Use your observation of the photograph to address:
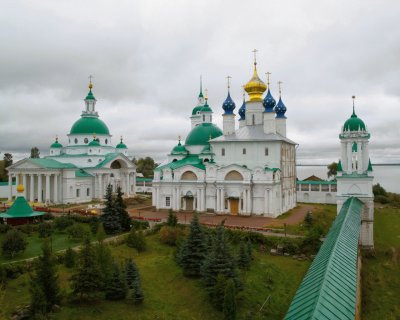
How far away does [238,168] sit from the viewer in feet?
109

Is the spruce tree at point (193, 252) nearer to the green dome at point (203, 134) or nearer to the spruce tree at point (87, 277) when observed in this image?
the spruce tree at point (87, 277)

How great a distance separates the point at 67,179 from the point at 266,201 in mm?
23849

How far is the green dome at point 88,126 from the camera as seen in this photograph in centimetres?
4841

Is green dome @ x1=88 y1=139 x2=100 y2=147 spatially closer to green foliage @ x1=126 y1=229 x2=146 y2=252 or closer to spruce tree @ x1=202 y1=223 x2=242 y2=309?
green foliage @ x1=126 y1=229 x2=146 y2=252

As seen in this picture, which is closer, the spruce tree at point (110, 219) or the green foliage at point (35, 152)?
the spruce tree at point (110, 219)

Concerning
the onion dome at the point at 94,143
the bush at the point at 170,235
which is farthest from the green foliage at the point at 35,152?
the bush at the point at 170,235

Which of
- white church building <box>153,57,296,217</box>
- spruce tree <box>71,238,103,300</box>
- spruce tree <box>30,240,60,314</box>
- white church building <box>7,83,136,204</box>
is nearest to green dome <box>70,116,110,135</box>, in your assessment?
white church building <box>7,83,136,204</box>

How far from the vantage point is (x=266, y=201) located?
1273 inches

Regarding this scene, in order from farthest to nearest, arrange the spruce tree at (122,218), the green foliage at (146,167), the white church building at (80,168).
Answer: the green foliage at (146,167) → the white church building at (80,168) → the spruce tree at (122,218)

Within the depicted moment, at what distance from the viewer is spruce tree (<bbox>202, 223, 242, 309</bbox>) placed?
15.2 metres

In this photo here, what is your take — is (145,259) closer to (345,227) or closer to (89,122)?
(345,227)

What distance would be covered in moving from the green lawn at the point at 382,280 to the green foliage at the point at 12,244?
16.9 metres

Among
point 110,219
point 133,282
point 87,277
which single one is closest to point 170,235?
point 110,219

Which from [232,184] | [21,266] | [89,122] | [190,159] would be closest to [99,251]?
[21,266]
